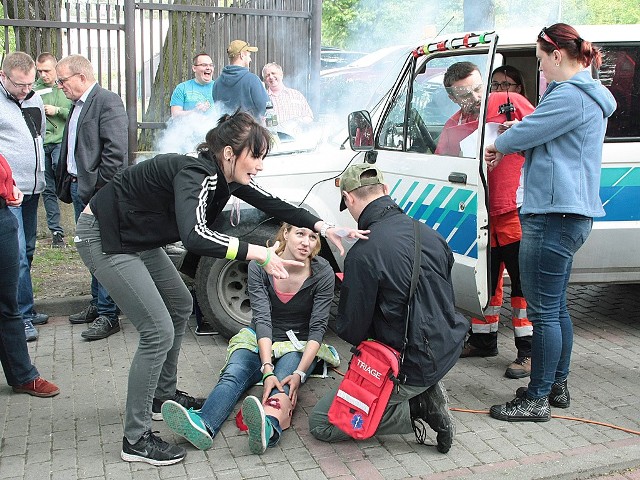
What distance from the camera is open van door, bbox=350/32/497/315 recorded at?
4.74m

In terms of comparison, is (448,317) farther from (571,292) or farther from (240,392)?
(571,292)

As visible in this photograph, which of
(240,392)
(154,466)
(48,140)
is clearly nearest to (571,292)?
(240,392)

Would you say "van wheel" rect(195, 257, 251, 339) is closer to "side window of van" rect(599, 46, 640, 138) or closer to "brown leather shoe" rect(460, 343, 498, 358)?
"brown leather shoe" rect(460, 343, 498, 358)

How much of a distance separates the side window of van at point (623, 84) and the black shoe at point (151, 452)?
11.4 feet

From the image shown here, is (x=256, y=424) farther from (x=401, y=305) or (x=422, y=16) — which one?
(x=422, y=16)

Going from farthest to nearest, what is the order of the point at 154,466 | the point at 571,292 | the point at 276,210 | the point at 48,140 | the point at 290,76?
the point at 290,76
the point at 48,140
the point at 571,292
the point at 276,210
the point at 154,466

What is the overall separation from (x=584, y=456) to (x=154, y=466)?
7.04ft

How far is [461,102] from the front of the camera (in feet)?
16.5

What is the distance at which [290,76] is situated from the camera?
949cm

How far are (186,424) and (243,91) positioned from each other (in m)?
4.01

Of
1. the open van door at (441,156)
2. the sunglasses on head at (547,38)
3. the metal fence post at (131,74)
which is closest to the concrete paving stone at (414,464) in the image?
the open van door at (441,156)

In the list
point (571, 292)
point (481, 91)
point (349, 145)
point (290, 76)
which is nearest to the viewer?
point (481, 91)

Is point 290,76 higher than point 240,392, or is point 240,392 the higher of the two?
point 290,76

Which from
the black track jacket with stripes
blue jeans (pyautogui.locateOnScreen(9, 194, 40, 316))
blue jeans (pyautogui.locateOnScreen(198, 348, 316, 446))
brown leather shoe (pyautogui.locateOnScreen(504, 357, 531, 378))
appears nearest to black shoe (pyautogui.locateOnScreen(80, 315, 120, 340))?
blue jeans (pyautogui.locateOnScreen(9, 194, 40, 316))
